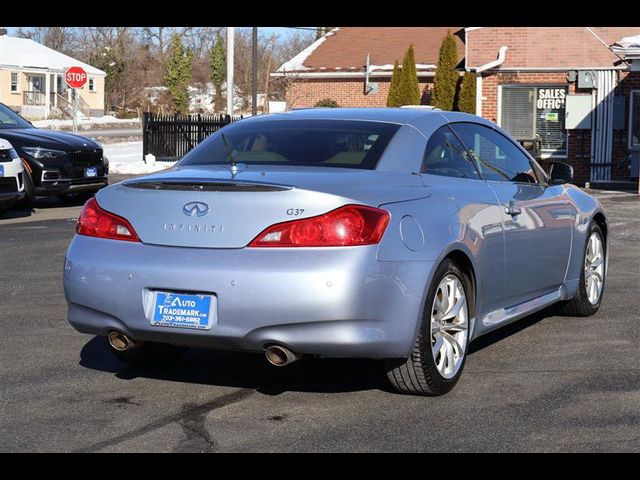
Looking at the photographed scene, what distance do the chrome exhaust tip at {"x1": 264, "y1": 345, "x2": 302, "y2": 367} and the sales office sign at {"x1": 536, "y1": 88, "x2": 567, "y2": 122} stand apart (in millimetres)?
23166

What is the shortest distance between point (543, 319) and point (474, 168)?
195 centimetres

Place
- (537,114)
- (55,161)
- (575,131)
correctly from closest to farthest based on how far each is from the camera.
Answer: (55,161) < (575,131) < (537,114)

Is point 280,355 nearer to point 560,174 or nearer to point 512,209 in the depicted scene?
point 512,209

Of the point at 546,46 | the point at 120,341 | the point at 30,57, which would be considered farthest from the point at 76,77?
the point at 30,57

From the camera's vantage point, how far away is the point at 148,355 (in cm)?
665

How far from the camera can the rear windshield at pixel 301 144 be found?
625 cm

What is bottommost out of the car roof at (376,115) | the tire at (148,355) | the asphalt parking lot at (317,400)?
the asphalt parking lot at (317,400)

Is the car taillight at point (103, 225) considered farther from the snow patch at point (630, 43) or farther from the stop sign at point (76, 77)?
the stop sign at point (76, 77)

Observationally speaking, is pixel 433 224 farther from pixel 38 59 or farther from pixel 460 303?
pixel 38 59

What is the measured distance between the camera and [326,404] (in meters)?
5.85

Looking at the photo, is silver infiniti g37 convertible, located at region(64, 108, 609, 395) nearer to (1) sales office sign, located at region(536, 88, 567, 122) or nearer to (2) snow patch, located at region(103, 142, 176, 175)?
(2) snow patch, located at region(103, 142, 176, 175)

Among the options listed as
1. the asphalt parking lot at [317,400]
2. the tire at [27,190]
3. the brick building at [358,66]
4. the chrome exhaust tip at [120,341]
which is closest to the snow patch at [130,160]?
the tire at [27,190]

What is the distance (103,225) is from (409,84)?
29097 mm

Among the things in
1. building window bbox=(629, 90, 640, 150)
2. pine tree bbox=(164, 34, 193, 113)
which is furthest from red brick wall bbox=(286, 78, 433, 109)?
pine tree bbox=(164, 34, 193, 113)
